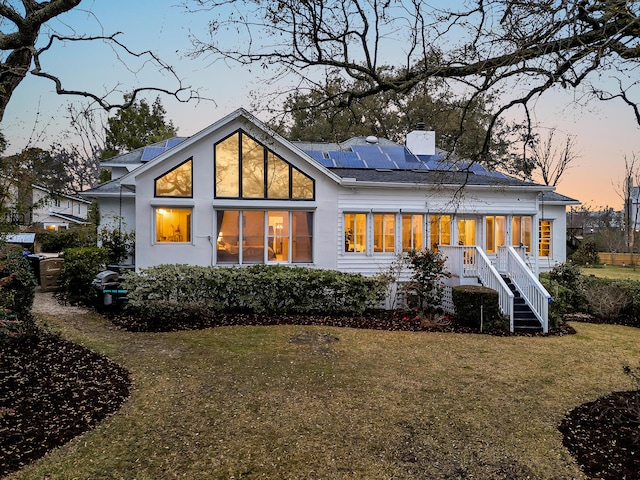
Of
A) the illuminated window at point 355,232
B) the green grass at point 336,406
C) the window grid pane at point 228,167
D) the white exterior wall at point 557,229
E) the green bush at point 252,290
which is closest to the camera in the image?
the green grass at point 336,406

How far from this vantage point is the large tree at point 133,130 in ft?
96.2

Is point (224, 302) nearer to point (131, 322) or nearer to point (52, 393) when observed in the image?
point (131, 322)

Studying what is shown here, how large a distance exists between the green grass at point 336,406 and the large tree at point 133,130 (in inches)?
942

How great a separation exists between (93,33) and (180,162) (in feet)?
18.7

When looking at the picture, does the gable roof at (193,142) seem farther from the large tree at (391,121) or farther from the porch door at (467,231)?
the porch door at (467,231)

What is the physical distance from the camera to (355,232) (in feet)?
44.4

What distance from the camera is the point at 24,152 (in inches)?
289

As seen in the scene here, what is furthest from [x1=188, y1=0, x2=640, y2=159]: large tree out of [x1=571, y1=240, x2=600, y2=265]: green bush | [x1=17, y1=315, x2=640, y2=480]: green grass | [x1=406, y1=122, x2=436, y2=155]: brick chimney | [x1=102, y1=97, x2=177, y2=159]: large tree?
[x1=102, y1=97, x2=177, y2=159]: large tree

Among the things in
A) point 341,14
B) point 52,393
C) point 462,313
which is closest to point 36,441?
point 52,393

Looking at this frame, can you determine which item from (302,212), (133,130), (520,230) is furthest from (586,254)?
(133,130)

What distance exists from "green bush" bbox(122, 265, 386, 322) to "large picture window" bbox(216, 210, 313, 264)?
155 centimetres

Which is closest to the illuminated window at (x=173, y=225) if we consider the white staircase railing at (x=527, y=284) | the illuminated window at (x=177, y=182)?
the illuminated window at (x=177, y=182)

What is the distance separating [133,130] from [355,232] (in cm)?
2366

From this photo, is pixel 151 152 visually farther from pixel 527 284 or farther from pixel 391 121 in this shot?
pixel 391 121
